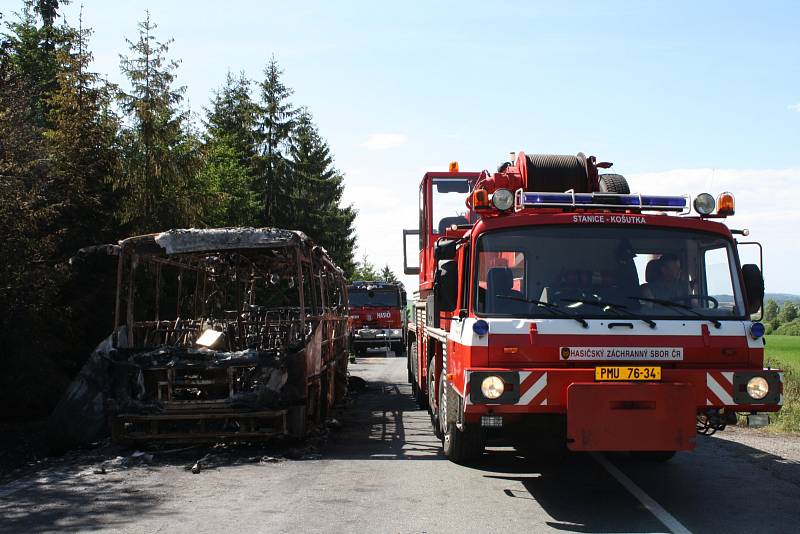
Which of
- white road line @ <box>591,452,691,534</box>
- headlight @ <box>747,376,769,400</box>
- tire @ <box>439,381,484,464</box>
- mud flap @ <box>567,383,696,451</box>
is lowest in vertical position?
white road line @ <box>591,452,691,534</box>

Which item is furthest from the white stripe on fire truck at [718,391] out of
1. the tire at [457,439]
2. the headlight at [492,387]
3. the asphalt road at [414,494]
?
the tire at [457,439]

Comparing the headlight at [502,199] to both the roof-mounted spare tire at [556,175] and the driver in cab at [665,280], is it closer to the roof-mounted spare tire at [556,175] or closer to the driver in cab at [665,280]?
the driver in cab at [665,280]

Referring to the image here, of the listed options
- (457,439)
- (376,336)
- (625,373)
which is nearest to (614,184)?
(625,373)

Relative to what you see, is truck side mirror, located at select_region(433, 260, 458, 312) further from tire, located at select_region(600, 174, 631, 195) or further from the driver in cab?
tire, located at select_region(600, 174, 631, 195)

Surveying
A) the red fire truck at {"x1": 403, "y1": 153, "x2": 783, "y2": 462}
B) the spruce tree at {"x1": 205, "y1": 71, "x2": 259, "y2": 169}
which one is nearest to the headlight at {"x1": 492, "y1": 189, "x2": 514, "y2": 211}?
the red fire truck at {"x1": 403, "y1": 153, "x2": 783, "y2": 462}

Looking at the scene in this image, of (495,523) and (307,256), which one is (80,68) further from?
(495,523)

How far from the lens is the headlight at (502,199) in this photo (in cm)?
709

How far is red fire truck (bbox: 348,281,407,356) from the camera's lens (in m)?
30.8

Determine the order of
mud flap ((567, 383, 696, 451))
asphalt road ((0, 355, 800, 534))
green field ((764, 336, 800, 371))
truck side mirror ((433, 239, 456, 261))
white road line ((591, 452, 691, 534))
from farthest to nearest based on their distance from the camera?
green field ((764, 336, 800, 371))
truck side mirror ((433, 239, 456, 261))
mud flap ((567, 383, 696, 451))
asphalt road ((0, 355, 800, 534))
white road line ((591, 452, 691, 534))

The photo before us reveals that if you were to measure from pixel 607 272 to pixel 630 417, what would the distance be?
4.31 feet

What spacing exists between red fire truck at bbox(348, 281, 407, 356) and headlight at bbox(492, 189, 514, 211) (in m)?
23.7

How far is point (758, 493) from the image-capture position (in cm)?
737

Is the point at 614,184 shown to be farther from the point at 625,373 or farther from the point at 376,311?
the point at 376,311

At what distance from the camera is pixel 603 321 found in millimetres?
6699
